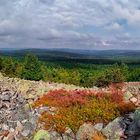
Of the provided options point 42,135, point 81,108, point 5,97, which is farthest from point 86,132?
point 5,97

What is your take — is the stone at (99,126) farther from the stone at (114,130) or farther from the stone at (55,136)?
the stone at (55,136)

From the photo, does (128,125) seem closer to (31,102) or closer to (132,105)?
(132,105)

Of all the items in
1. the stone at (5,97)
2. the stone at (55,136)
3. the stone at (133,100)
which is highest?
the stone at (133,100)

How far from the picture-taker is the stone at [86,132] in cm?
2165

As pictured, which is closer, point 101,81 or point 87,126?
point 87,126

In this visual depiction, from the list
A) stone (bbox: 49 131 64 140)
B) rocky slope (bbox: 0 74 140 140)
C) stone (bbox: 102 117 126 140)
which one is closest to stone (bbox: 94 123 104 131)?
rocky slope (bbox: 0 74 140 140)

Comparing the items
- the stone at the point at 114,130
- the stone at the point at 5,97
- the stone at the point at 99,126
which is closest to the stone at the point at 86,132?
the stone at the point at 99,126

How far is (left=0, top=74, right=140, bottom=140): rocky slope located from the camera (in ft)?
70.4

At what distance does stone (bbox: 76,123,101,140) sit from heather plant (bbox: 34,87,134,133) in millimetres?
418

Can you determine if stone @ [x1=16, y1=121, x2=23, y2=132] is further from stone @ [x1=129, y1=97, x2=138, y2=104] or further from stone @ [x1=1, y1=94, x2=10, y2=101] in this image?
stone @ [x1=129, y1=97, x2=138, y2=104]

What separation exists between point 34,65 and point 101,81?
21.6 metres

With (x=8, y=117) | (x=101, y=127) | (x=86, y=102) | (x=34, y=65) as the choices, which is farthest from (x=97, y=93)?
(x=34, y=65)

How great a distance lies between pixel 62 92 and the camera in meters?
27.0

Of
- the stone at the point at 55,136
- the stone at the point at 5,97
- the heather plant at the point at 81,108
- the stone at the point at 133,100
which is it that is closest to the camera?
the stone at the point at 55,136
